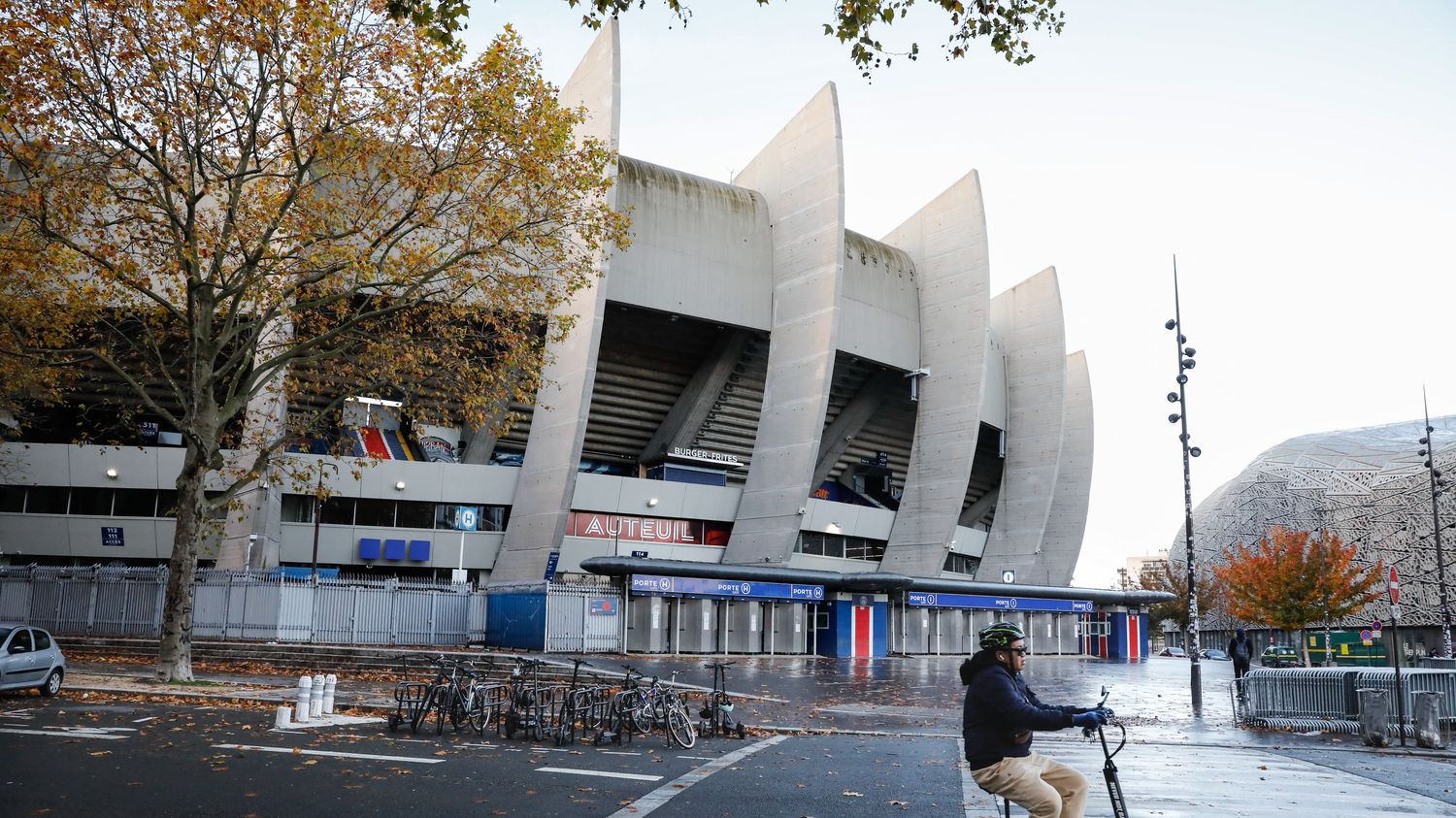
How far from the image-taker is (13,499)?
38875mm

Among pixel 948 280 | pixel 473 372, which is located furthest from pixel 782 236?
pixel 473 372

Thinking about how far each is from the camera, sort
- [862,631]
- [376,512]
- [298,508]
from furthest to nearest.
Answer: [862,631] < [376,512] < [298,508]

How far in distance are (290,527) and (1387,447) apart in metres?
86.5

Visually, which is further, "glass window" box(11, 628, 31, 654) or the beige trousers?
"glass window" box(11, 628, 31, 654)

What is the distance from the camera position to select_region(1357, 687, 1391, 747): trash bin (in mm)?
15141

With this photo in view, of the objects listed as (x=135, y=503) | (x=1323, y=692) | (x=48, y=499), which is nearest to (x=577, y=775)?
(x=1323, y=692)

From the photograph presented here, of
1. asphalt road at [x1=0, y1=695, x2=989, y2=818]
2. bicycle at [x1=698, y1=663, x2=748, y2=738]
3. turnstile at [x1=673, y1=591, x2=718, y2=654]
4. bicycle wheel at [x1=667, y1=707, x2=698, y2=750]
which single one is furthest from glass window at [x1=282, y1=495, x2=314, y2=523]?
bicycle wheel at [x1=667, y1=707, x2=698, y2=750]

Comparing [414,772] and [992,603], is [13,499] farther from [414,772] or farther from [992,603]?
[992,603]

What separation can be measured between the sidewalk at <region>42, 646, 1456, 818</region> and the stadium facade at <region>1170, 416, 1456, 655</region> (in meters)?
53.4

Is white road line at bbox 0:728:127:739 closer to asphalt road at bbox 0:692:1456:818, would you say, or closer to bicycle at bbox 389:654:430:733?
asphalt road at bbox 0:692:1456:818

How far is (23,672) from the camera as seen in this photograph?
53.4ft

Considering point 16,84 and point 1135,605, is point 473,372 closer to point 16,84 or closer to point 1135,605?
point 16,84

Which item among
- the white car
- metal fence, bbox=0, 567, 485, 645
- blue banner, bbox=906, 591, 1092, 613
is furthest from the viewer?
blue banner, bbox=906, 591, 1092, 613

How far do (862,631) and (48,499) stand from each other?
3052 cm
